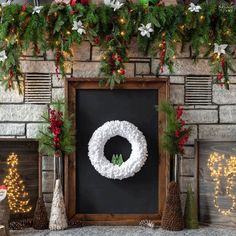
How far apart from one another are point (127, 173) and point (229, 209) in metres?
0.90

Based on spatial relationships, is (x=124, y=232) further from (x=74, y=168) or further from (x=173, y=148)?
(x=173, y=148)

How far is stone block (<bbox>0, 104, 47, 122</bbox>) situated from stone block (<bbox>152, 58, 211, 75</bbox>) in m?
1.06

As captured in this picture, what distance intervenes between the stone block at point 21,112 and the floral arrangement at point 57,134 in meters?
0.17

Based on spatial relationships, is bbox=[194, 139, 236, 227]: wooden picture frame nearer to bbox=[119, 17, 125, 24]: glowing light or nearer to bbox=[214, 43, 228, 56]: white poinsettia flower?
bbox=[214, 43, 228, 56]: white poinsettia flower

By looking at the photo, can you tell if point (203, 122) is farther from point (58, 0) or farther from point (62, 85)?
point (58, 0)

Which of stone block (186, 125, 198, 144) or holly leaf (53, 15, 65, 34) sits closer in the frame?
holly leaf (53, 15, 65, 34)

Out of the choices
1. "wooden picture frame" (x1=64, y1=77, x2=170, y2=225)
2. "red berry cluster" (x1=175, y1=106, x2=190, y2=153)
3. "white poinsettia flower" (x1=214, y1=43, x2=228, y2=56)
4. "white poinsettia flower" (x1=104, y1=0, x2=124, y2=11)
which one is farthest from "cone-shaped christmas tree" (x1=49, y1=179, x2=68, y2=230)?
"white poinsettia flower" (x1=214, y1=43, x2=228, y2=56)

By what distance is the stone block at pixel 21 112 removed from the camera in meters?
4.07

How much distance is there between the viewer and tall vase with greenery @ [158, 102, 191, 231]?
3857 mm

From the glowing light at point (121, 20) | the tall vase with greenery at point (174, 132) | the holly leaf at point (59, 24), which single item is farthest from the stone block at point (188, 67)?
the holly leaf at point (59, 24)

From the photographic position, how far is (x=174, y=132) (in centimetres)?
390

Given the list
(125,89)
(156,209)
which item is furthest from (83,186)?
(125,89)

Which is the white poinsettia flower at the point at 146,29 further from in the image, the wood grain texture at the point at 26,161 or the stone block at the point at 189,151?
the wood grain texture at the point at 26,161

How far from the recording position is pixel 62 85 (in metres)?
4.09
